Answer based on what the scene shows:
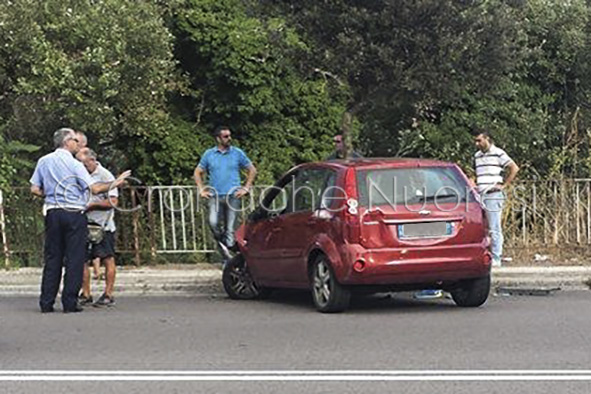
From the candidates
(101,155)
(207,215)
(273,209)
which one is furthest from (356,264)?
(101,155)

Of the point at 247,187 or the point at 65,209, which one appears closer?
the point at 65,209

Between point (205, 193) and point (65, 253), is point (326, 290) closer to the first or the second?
point (65, 253)

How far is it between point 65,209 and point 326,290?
106 inches

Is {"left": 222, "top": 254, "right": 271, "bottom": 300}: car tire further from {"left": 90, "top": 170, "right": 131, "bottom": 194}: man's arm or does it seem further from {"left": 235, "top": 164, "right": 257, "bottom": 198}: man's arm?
{"left": 90, "top": 170, "right": 131, "bottom": 194}: man's arm

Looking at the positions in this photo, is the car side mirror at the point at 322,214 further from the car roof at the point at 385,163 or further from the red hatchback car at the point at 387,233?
the car roof at the point at 385,163

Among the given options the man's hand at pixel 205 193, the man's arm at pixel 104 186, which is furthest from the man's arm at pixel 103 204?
the man's hand at pixel 205 193

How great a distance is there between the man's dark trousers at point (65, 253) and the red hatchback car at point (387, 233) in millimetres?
2094

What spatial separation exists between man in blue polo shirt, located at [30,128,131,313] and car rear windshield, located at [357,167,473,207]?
275 centimetres

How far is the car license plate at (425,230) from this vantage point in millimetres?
9953

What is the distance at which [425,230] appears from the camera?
1001 cm

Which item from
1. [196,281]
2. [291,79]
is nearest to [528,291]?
[196,281]

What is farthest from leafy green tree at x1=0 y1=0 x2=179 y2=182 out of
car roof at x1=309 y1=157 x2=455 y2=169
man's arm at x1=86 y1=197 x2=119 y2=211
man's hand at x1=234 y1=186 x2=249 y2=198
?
car roof at x1=309 y1=157 x2=455 y2=169

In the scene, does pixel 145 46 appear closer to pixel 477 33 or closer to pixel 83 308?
pixel 477 33

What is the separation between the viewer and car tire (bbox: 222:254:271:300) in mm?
11875
